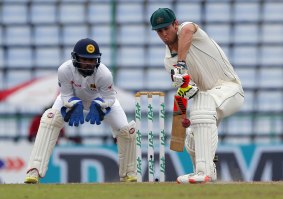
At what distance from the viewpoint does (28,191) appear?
6285 mm

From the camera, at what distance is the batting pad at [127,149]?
8.58 metres

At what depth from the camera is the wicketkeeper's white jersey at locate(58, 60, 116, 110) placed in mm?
7953

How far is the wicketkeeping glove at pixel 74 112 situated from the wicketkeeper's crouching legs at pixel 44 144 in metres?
0.18

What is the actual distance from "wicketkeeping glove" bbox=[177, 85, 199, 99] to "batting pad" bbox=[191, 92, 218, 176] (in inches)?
3.3

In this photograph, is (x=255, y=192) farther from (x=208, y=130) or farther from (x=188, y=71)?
(x=188, y=71)

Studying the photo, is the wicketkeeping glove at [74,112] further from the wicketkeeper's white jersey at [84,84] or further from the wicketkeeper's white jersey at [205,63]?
the wicketkeeper's white jersey at [205,63]

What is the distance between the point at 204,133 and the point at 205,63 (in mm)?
681

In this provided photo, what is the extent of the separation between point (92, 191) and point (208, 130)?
130 centimetres

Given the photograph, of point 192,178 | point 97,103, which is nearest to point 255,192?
point 192,178

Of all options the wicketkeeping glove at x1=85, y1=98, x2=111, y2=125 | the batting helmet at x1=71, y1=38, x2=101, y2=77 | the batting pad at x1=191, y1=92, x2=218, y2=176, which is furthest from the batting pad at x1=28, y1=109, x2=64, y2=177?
the batting pad at x1=191, y1=92, x2=218, y2=176

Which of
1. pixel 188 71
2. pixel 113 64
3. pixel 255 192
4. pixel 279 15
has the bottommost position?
pixel 255 192

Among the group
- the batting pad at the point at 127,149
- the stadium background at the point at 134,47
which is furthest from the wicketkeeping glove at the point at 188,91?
the stadium background at the point at 134,47

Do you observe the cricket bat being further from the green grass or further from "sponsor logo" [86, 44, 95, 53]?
the green grass

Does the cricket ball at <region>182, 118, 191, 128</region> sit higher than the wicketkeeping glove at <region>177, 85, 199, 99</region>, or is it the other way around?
the wicketkeeping glove at <region>177, 85, 199, 99</region>
